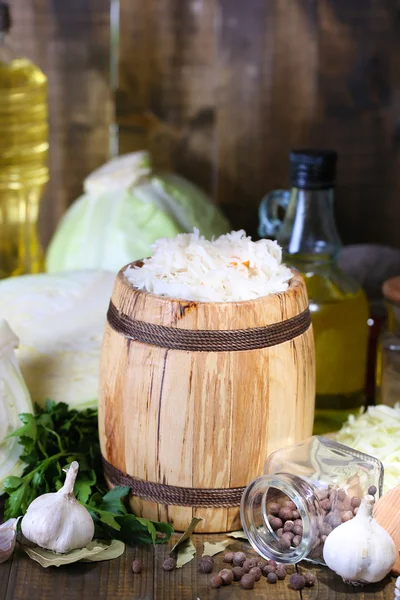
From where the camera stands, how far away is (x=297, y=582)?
1411mm

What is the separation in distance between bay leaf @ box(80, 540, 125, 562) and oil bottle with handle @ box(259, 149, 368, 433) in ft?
1.97

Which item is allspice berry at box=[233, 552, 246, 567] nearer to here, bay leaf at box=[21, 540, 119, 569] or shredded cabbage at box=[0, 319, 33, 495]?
bay leaf at box=[21, 540, 119, 569]

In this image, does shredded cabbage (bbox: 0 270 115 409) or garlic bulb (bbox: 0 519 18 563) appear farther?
shredded cabbage (bbox: 0 270 115 409)

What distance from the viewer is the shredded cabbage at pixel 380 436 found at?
1609mm

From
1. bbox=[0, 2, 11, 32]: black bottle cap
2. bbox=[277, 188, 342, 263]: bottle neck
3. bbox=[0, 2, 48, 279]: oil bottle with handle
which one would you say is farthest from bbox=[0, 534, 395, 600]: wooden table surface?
bbox=[0, 2, 11, 32]: black bottle cap

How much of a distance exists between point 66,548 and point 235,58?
1.68 m

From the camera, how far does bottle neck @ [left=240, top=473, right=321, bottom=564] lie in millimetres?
1425

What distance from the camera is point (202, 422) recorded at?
1473 mm

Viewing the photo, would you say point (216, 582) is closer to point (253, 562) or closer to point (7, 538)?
point (253, 562)

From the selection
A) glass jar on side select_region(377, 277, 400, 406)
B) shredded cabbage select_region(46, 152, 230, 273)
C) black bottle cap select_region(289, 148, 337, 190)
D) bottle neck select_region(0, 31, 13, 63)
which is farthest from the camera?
bottle neck select_region(0, 31, 13, 63)

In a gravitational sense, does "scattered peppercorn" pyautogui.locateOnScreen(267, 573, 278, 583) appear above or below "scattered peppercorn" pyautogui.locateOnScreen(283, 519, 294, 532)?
below

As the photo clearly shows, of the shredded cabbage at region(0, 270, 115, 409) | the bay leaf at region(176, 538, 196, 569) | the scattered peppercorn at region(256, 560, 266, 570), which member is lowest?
the bay leaf at region(176, 538, 196, 569)

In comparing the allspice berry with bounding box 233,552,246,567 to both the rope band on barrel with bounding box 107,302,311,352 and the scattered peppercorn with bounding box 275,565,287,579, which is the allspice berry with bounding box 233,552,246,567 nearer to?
the scattered peppercorn with bounding box 275,565,287,579

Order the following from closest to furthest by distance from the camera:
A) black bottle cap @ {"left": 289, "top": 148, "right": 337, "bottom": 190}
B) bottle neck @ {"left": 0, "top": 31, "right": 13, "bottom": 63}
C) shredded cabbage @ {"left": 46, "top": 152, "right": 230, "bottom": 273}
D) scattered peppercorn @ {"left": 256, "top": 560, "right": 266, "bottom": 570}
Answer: scattered peppercorn @ {"left": 256, "top": 560, "right": 266, "bottom": 570}
black bottle cap @ {"left": 289, "top": 148, "right": 337, "bottom": 190}
shredded cabbage @ {"left": 46, "top": 152, "right": 230, "bottom": 273}
bottle neck @ {"left": 0, "top": 31, "right": 13, "bottom": 63}
